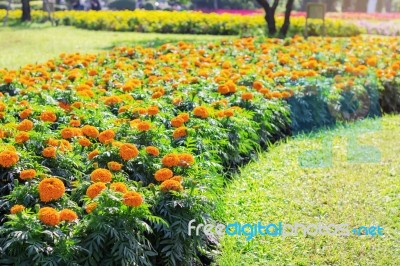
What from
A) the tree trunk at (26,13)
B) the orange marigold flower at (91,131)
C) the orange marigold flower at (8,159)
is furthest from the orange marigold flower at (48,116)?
the tree trunk at (26,13)

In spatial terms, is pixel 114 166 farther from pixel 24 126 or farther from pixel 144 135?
pixel 24 126

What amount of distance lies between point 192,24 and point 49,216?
18.8m

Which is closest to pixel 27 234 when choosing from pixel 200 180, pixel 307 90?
pixel 200 180

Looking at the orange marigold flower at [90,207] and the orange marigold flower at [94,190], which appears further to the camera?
the orange marigold flower at [94,190]

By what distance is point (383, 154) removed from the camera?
6.47m

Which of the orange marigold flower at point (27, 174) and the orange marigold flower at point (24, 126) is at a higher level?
the orange marigold flower at point (24, 126)

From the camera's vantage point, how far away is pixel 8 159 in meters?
3.86

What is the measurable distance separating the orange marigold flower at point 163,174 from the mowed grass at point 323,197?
656 mm

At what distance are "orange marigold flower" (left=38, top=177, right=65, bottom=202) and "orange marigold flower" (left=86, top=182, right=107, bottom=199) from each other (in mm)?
139

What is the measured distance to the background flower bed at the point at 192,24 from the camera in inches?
799

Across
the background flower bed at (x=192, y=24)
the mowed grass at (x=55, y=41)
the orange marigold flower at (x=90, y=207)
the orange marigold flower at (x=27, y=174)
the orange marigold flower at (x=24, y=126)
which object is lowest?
the mowed grass at (x=55, y=41)

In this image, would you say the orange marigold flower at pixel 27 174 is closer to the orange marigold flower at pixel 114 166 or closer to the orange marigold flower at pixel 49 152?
the orange marigold flower at pixel 49 152

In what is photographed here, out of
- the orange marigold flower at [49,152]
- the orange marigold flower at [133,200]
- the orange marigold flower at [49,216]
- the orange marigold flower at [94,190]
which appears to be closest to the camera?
the orange marigold flower at [49,216]

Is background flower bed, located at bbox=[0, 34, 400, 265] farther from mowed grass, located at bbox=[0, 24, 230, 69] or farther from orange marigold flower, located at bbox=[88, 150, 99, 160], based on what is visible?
mowed grass, located at bbox=[0, 24, 230, 69]
